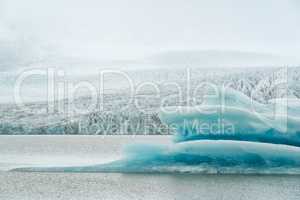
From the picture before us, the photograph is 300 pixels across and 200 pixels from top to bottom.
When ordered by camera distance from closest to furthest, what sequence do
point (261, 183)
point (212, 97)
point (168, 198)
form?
point (168, 198), point (261, 183), point (212, 97)

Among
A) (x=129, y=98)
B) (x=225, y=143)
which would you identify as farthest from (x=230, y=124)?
(x=129, y=98)

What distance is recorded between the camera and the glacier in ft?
36.4

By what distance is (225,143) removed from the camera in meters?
11.1

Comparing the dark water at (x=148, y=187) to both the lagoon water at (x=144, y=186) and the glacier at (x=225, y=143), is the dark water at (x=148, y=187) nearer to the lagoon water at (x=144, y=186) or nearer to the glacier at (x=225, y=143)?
the lagoon water at (x=144, y=186)

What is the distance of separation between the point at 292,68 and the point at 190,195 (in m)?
6.31

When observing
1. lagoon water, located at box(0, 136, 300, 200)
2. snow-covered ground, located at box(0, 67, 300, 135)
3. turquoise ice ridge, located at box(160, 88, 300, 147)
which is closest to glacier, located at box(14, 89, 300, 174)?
turquoise ice ridge, located at box(160, 88, 300, 147)

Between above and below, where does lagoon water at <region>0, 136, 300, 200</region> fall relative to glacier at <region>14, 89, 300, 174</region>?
below

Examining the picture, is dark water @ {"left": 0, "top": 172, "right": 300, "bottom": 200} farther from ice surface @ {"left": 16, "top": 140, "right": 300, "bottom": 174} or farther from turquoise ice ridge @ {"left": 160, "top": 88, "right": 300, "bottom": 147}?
turquoise ice ridge @ {"left": 160, "top": 88, "right": 300, "bottom": 147}

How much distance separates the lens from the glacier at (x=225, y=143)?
11.1 metres

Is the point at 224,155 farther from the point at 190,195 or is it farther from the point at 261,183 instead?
the point at 190,195

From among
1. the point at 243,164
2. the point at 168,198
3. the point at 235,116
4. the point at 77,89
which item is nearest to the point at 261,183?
the point at 243,164

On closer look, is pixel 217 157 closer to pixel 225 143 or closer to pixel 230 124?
pixel 225 143

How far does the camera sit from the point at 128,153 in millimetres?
11336

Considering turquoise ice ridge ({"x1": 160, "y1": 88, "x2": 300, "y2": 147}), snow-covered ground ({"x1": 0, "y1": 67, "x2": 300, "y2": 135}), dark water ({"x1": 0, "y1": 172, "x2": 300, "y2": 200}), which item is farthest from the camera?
snow-covered ground ({"x1": 0, "y1": 67, "x2": 300, "y2": 135})
